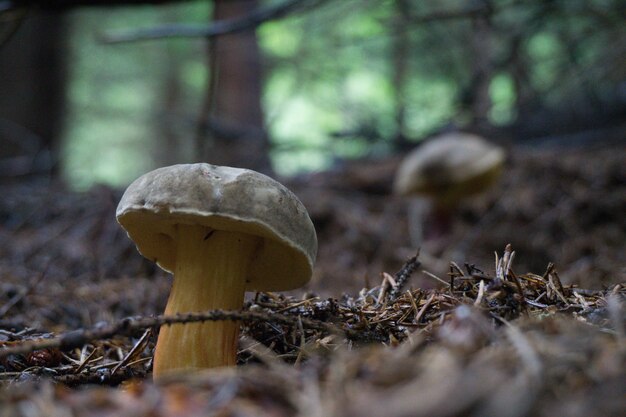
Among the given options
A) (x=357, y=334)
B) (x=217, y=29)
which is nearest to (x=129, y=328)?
(x=357, y=334)

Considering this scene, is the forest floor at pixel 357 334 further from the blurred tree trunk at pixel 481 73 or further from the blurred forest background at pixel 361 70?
the blurred tree trunk at pixel 481 73

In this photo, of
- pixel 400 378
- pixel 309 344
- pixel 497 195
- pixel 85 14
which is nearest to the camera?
pixel 400 378

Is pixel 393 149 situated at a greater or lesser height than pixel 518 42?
lesser

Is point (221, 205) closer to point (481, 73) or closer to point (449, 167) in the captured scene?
point (449, 167)

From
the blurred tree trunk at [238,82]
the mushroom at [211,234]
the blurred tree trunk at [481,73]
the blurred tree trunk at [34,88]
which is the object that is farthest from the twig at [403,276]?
the blurred tree trunk at [34,88]

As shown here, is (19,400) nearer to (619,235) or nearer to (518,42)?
(619,235)

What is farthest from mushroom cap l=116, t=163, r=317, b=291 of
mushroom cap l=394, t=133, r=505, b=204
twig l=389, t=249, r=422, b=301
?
mushroom cap l=394, t=133, r=505, b=204

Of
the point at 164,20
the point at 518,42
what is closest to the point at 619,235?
the point at 518,42
